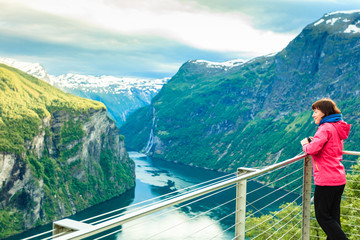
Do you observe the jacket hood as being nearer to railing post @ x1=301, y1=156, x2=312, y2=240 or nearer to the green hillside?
railing post @ x1=301, y1=156, x2=312, y2=240

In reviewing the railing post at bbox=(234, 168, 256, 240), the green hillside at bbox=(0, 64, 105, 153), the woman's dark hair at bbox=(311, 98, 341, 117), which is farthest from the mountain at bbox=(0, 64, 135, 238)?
the woman's dark hair at bbox=(311, 98, 341, 117)

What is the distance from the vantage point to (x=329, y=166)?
4996mm

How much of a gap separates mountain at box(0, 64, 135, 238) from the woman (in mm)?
100923

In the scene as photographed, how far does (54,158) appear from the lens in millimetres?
131000

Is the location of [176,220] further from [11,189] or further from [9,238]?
[11,189]

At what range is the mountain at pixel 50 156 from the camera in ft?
340

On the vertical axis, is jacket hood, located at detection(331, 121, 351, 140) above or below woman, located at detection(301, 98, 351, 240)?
above

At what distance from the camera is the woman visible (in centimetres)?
494

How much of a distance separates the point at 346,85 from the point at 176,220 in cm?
14687

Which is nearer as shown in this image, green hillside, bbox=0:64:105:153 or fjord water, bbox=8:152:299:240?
fjord water, bbox=8:152:299:240

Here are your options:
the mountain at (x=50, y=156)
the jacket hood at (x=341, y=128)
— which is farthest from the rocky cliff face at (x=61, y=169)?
the jacket hood at (x=341, y=128)

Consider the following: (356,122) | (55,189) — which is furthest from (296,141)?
(55,189)

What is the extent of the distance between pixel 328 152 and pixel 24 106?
142274mm

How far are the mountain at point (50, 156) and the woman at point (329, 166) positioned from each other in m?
101
